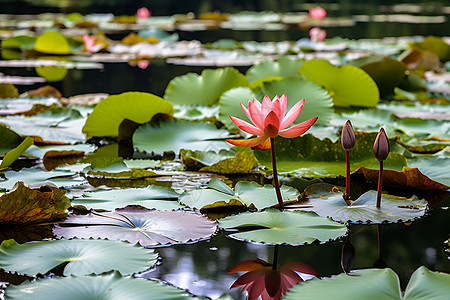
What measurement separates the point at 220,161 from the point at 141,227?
0.45 meters

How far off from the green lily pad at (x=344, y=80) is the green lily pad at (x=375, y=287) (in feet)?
5.22

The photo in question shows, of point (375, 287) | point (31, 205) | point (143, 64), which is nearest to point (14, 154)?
point (31, 205)

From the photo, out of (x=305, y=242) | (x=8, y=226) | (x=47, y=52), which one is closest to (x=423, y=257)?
(x=305, y=242)

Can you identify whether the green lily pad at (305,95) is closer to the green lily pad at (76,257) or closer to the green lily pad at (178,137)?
the green lily pad at (178,137)

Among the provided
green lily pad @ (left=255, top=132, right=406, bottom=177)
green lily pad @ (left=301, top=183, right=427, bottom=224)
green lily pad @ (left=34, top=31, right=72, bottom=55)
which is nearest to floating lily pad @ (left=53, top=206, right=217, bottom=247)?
green lily pad @ (left=301, top=183, right=427, bottom=224)

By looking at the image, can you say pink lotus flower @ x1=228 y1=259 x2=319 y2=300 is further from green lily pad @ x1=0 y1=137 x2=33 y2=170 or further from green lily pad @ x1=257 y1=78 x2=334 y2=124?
green lily pad @ x1=257 y1=78 x2=334 y2=124

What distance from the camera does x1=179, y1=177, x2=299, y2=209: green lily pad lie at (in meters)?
1.21

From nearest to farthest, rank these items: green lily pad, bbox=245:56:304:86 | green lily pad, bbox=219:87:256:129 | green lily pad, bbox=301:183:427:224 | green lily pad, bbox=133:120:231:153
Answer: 1. green lily pad, bbox=301:183:427:224
2. green lily pad, bbox=133:120:231:153
3. green lily pad, bbox=219:87:256:129
4. green lily pad, bbox=245:56:304:86

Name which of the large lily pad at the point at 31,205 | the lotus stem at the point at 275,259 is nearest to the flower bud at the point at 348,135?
the lotus stem at the point at 275,259

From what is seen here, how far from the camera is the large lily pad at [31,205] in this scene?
3.50ft

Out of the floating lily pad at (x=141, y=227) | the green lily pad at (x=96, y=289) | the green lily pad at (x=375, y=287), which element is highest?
the green lily pad at (x=96, y=289)

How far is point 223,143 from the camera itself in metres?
1.77

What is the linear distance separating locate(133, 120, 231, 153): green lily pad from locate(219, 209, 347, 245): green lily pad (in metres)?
0.62

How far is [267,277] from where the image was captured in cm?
88
